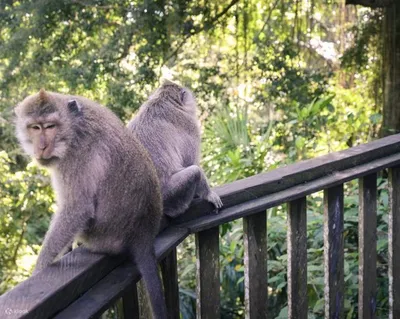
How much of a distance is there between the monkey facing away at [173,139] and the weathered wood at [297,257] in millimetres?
503

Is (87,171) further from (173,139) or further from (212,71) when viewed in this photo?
(212,71)

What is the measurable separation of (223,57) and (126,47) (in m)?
1.58

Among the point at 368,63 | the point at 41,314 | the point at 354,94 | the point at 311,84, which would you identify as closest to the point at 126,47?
the point at 311,84

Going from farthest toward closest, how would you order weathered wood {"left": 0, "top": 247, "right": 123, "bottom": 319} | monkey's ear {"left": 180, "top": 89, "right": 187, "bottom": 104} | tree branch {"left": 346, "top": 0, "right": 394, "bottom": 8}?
tree branch {"left": 346, "top": 0, "right": 394, "bottom": 8} < monkey's ear {"left": 180, "top": 89, "right": 187, "bottom": 104} < weathered wood {"left": 0, "top": 247, "right": 123, "bottom": 319}

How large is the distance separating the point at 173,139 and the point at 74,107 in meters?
0.76

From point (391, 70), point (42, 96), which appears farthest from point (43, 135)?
point (391, 70)

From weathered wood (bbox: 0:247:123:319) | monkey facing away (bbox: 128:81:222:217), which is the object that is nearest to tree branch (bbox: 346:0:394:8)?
monkey facing away (bbox: 128:81:222:217)

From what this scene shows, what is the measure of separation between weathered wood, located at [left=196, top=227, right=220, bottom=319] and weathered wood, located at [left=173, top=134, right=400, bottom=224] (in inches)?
2.8

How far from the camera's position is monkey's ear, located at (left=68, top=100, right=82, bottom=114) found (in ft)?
5.83

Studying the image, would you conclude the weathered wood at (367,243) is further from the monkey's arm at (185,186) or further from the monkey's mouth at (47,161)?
the monkey's mouth at (47,161)

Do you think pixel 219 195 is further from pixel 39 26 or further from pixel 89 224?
pixel 39 26

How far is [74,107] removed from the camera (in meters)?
1.79

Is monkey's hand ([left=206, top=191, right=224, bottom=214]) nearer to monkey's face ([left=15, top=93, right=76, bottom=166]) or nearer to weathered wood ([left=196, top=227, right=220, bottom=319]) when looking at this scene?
weathered wood ([left=196, top=227, right=220, bottom=319])

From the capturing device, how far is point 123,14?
5824mm
